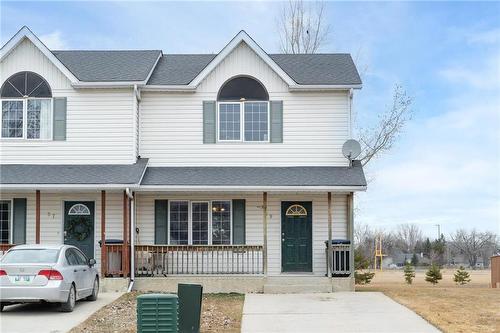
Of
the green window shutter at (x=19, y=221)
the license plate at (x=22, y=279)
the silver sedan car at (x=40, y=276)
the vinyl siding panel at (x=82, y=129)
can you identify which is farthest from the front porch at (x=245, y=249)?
the license plate at (x=22, y=279)

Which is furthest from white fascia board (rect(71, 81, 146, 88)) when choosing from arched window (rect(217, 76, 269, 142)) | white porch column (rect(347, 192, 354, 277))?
white porch column (rect(347, 192, 354, 277))

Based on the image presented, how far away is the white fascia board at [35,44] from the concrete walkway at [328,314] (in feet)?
27.5

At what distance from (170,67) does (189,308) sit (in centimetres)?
1230

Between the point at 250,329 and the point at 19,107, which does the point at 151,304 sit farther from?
the point at 19,107

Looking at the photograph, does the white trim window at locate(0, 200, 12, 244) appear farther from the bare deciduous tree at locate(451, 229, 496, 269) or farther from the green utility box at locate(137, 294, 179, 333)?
the bare deciduous tree at locate(451, 229, 496, 269)

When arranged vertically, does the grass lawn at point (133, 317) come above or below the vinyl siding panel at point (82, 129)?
below

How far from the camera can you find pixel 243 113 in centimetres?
2072

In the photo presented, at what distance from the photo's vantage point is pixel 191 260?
2023 centimetres

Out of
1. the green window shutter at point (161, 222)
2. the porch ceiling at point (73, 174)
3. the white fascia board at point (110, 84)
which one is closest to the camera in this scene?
the porch ceiling at point (73, 174)

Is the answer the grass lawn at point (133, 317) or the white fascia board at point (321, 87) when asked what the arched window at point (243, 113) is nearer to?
the white fascia board at point (321, 87)

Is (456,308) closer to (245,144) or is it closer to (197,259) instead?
(197,259)

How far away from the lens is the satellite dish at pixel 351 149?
19.7m

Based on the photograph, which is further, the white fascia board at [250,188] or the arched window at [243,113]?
the arched window at [243,113]

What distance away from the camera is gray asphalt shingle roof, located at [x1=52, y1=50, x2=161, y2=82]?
20.3m
